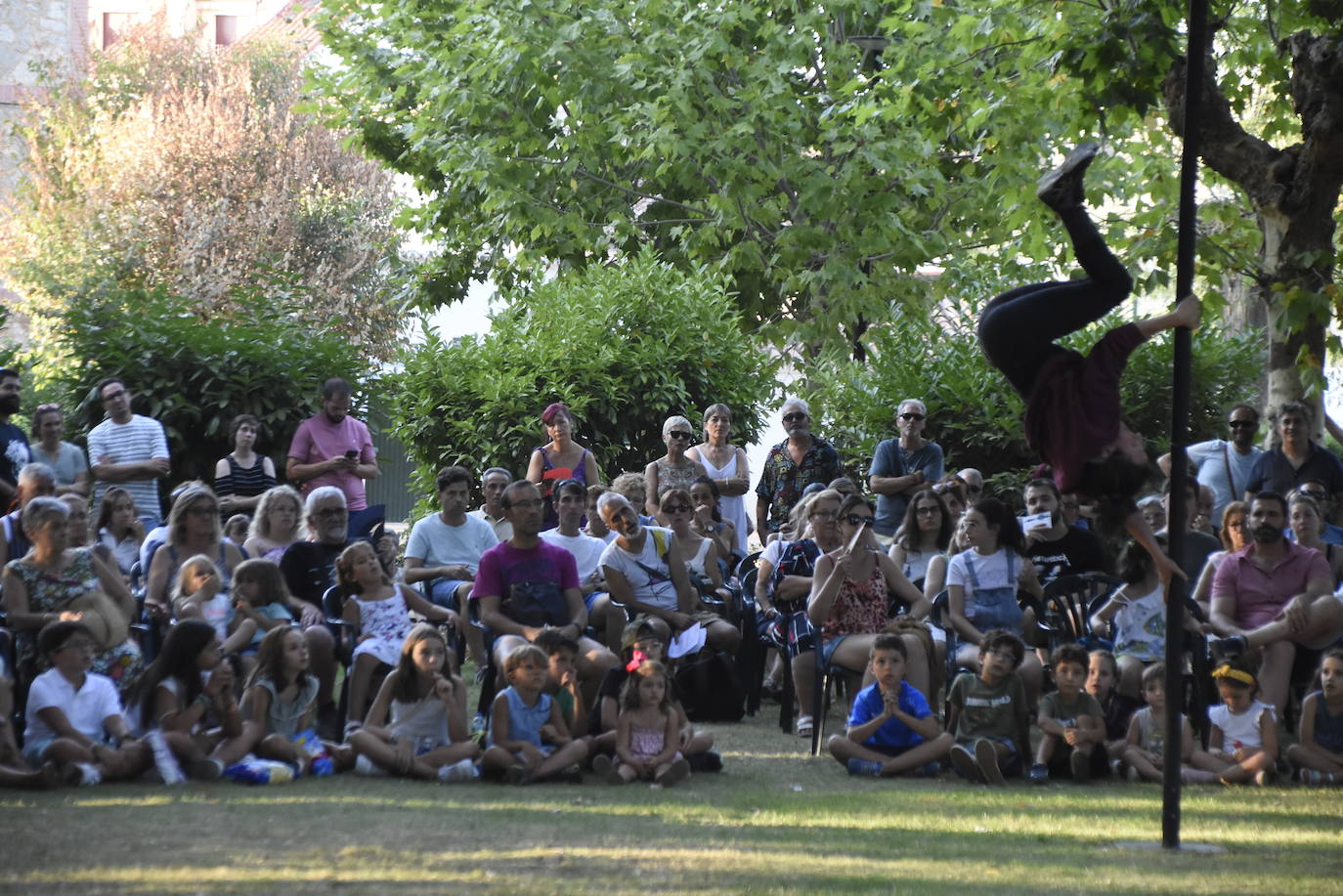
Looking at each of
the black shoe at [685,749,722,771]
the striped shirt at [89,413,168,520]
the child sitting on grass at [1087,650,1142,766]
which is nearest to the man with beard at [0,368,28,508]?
the striped shirt at [89,413,168,520]

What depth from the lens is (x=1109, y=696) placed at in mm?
8461

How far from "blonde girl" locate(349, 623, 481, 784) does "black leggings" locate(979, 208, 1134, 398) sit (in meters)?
3.26

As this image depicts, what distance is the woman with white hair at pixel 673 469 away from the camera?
36.9ft

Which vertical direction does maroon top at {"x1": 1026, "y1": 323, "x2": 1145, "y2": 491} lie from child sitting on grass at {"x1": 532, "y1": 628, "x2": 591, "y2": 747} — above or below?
above

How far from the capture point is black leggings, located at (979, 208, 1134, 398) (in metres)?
5.42

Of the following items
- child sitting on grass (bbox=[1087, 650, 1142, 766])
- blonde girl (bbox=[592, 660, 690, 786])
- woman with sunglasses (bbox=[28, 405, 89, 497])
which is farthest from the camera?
woman with sunglasses (bbox=[28, 405, 89, 497])

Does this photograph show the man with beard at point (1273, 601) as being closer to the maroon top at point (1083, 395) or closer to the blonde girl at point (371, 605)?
the maroon top at point (1083, 395)

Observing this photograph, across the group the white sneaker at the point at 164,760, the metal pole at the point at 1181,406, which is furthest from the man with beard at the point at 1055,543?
the white sneaker at the point at 164,760

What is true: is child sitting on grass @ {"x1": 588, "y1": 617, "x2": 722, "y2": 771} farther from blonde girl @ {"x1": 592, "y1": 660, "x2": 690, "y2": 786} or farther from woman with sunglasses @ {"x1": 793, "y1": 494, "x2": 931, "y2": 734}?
woman with sunglasses @ {"x1": 793, "y1": 494, "x2": 931, "y2": 734}

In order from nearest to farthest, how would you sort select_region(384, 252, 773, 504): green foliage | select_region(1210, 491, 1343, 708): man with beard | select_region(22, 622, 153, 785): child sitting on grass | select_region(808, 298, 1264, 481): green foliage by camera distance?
select_region(22, 622, 153, 785): child sitting on grass
select_region(1210, 491, 1343, 708): man with beard
select_region(808, 298, 1264, 481): green foliage
select_region(384, 252, 773, 504): green foliage

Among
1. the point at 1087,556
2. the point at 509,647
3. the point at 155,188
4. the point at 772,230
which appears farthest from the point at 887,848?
the point at 155,188

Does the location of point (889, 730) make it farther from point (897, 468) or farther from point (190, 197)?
point (190, 197)

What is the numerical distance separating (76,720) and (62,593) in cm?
76

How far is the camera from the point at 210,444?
13.1m
